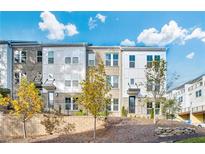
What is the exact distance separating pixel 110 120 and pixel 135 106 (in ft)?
7.57

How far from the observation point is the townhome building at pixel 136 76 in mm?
15805

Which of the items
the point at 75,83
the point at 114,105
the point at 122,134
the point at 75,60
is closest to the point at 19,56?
the point at 75,60

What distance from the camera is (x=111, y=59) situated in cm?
1653

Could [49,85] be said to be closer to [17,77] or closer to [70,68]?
[70,68]

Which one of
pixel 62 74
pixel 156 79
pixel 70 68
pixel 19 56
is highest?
pixel 19 56

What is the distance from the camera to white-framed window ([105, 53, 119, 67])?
16.5 metres

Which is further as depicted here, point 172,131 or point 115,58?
point 115,58

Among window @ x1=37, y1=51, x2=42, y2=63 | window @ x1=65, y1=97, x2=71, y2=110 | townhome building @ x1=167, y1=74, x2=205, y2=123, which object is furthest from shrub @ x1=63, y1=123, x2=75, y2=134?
townhome building @ x1=167, y1=74, x2=205, y2=123

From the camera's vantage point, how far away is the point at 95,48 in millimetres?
16656

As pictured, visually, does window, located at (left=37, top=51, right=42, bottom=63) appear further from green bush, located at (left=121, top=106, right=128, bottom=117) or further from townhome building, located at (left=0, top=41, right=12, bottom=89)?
green bush, located at (left=121, top=106, right=128, bottom=117)

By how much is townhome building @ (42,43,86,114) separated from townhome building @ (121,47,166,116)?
1.84 metres

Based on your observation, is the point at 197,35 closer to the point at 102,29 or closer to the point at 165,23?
the point at 165,23

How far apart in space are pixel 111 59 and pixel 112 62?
0.14 metres
